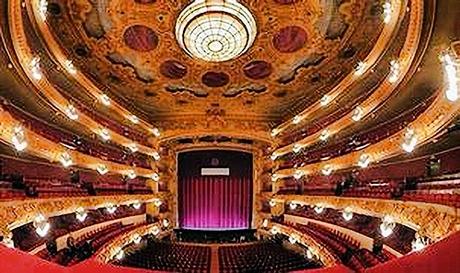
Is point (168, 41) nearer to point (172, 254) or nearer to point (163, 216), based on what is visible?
point (172, 254)

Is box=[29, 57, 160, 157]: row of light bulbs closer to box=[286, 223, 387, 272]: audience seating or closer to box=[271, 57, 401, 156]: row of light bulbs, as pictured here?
box=[271, 57, 401, 156]: row of light bulbs

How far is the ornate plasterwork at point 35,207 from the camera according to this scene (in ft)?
22.7

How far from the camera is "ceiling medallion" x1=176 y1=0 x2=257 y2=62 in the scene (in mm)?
10461

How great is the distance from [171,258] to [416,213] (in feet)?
30.8

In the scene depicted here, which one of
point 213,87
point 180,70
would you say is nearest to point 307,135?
point 213,87

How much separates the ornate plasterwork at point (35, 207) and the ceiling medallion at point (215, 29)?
17.2ft

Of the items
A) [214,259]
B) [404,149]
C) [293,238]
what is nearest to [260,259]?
[293,238]

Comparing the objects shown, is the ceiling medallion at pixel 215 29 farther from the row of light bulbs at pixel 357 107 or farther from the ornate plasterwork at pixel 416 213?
the ornate plasterwork at pixel 416 213

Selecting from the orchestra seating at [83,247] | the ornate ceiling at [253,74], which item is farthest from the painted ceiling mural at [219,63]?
the orchestra seating at [83,247]

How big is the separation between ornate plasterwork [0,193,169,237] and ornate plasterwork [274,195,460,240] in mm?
6729

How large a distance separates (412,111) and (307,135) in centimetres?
589

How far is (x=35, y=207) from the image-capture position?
822cm

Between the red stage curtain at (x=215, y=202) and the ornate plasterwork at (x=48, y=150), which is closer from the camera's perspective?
the ornate plasterwork at (x=48, y=150)

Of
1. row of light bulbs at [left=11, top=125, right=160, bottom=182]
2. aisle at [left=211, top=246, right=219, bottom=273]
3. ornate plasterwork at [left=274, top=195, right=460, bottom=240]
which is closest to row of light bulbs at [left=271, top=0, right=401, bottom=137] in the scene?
ornate plasterwork at [left=274, top=195, right=460, bottom=240]
